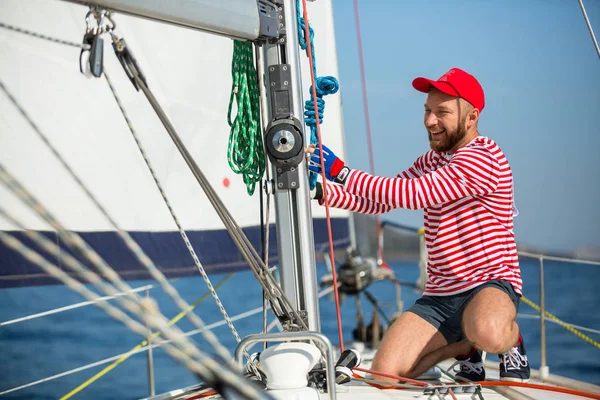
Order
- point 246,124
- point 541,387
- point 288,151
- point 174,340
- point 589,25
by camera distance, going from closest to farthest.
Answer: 1. point 174,340
2. point 288,151
3. point 246,124
4. point 541,387
5. point 589,25

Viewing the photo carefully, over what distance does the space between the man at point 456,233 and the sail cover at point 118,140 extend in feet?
3.80

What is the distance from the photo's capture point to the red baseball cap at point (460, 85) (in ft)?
7.65

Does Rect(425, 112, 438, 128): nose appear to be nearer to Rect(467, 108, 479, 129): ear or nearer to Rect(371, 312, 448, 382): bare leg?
Rect(467, 108, 479, 129): ear

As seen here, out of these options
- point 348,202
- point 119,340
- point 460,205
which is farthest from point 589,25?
point 119,340

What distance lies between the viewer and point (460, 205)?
235 centimetres

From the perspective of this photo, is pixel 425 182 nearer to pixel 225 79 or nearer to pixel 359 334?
pixel 225 79

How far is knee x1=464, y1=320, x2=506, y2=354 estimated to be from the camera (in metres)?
2.17

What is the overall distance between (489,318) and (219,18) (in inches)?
42.3

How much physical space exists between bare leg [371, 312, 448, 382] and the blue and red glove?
486 mm

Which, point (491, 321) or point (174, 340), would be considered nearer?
point (174, 340)

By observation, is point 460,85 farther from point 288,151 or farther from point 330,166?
point 288,151

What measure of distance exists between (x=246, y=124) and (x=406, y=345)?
808 mm

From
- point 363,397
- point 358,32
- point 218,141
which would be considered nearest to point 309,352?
point 363,397

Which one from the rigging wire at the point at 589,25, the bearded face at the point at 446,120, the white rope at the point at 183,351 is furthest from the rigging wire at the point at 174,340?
the rigging wire at the point at 589,25
